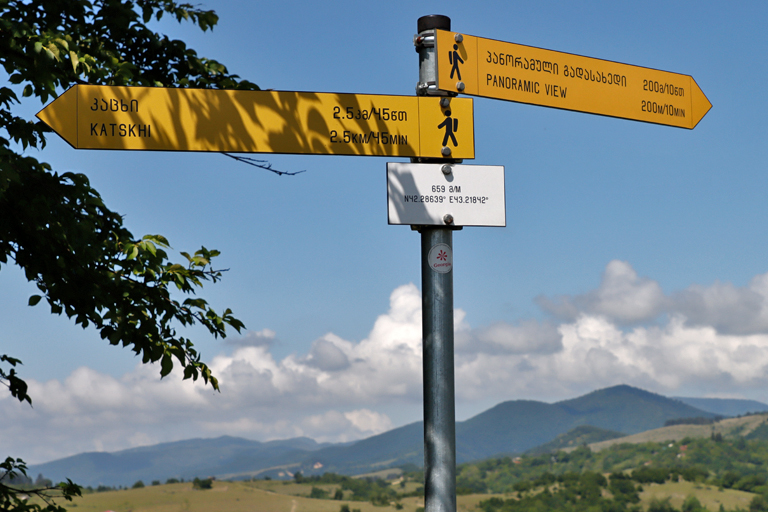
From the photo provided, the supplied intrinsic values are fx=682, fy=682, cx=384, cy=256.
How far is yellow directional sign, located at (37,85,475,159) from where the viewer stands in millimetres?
3645

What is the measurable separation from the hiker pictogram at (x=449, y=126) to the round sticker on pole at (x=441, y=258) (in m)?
0.58

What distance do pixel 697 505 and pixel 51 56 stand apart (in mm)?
176908

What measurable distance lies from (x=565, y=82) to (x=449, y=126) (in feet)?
2.69

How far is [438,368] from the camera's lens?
11.3ft

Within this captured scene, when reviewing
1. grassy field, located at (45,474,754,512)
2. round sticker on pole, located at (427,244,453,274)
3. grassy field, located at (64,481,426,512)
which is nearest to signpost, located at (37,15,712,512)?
round sticker on pole, located at (427,244,453,274)

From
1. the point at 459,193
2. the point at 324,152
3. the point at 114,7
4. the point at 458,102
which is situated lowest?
the point at 459,193

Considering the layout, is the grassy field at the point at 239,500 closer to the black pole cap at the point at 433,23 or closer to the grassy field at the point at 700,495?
the grassy field at the point at 700,495

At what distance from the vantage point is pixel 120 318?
20.7ft

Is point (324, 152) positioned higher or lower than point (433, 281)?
higher

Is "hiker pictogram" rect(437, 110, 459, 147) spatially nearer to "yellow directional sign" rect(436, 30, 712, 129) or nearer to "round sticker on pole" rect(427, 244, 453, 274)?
"yellow directional sign" rect(436, 30, 712, 129)

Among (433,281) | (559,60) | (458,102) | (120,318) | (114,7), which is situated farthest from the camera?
(114,7)

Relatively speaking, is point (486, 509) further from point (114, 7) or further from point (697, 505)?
point (114, 7)

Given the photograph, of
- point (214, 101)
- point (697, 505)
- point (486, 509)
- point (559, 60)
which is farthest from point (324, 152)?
point (697, 505)

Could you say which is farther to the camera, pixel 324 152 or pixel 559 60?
pixel 559 60
